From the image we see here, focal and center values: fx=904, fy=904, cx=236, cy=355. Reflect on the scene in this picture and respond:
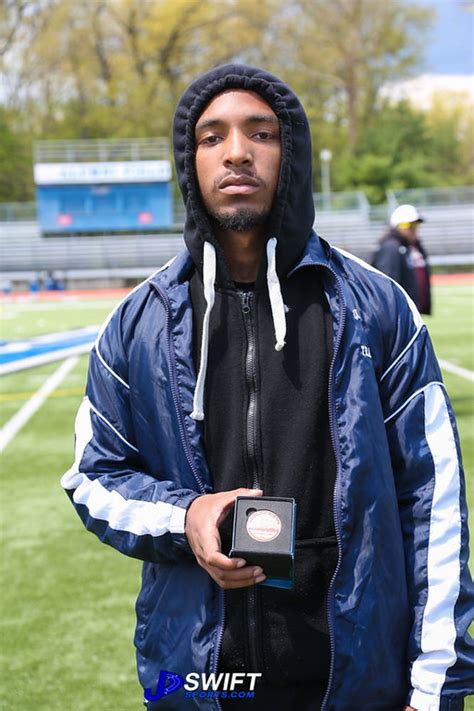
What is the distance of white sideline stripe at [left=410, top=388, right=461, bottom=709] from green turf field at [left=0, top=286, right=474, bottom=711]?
71.7 inches

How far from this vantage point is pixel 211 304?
1.86 metres

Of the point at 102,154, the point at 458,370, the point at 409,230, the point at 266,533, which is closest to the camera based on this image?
the point at 266,533

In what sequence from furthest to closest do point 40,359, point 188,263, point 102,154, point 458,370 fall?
point 102,154 < point 40,359 < point 458,370 < point 188,263

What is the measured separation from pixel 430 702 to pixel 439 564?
26 cm

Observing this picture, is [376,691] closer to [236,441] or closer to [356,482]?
[356,482]

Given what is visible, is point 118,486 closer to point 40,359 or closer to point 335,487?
point 335,487

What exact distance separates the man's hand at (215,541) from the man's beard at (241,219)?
54cm

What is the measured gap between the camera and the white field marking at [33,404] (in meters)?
8.41

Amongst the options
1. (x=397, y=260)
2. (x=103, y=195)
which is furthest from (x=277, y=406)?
(x=103, y=195)

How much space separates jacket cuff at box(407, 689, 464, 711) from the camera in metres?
1.74

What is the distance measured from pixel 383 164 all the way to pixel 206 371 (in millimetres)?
48621

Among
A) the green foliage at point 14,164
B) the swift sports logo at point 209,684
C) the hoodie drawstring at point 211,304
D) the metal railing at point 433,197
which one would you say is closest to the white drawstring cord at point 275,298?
the hoodie drawstring at point 211,304

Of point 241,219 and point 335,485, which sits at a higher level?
point 241,219

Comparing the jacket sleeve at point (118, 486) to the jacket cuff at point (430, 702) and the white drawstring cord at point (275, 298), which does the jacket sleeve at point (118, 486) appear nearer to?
the white drawstring cord at point (275, 298)
